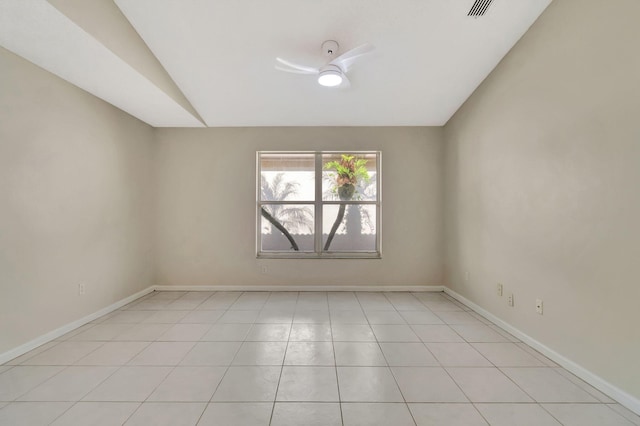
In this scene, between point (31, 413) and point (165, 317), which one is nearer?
point (31, 413)

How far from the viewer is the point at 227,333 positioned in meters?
2.79

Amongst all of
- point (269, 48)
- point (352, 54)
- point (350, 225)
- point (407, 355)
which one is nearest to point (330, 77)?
point (352, 54)

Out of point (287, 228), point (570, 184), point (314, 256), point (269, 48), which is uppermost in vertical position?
point (269, 48)

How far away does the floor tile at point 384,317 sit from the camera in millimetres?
3098

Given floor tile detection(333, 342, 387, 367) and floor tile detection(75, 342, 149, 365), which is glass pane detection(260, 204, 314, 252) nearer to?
floor tile detection(333, 342, 387, 367)

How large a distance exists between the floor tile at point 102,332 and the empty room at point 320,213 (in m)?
0.03

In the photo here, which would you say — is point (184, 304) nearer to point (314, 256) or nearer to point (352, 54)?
→ point (314, 256)

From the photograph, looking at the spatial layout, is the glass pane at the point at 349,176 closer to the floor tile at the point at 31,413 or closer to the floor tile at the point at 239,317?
the floor tile at the point at 239,317

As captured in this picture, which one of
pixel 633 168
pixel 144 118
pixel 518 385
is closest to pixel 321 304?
pixel 518 385

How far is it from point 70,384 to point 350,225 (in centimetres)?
352

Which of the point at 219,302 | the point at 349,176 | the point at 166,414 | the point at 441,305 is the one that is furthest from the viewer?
the point at 349,176

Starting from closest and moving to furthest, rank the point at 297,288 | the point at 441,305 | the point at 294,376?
the point at 294,376 < the point at 441,305 < the point at 297,288

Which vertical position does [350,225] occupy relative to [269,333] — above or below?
above

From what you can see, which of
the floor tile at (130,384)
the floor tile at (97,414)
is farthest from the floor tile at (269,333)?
the floor tile at (97,414)
